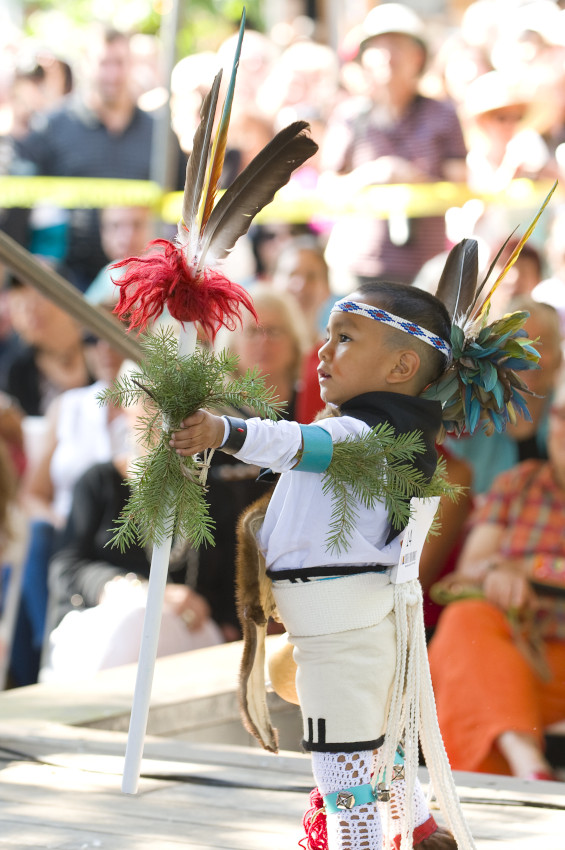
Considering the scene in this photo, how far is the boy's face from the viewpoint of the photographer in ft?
5.93

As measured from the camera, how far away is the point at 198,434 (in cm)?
162

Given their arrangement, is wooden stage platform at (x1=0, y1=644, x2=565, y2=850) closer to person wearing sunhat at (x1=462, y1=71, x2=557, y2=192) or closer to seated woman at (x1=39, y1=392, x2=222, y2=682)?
seated woman at (x1=39, y1=392, x2=222, y2=682)

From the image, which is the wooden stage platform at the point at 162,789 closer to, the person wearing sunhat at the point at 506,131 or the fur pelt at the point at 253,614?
the fur pelt at the point at 253,614

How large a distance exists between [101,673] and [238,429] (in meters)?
1.82

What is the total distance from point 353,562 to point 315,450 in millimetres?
215

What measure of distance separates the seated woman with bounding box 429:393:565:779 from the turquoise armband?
1.48 m

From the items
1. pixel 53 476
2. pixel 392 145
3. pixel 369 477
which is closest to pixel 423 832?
pixel 369 477

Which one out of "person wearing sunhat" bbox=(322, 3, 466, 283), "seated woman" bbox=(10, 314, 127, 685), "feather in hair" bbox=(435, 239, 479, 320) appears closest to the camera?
"feather in hair" bbox=(435, 239, 479, 320)

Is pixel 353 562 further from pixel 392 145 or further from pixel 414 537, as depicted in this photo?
pixel 392 145

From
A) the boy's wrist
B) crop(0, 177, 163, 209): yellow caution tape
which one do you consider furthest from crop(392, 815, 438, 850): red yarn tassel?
crop(0, 177, 163, 209): yellow caution tape

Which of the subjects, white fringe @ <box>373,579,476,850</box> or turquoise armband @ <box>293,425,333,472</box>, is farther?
white fringe @ <box>373,579,476,850</box>

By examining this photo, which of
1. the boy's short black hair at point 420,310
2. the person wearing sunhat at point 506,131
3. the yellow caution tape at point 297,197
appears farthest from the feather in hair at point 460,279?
the person wearing sunhat at point 506,131

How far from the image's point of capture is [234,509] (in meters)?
3.65

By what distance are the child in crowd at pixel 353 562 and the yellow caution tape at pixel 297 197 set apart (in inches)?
86.4
